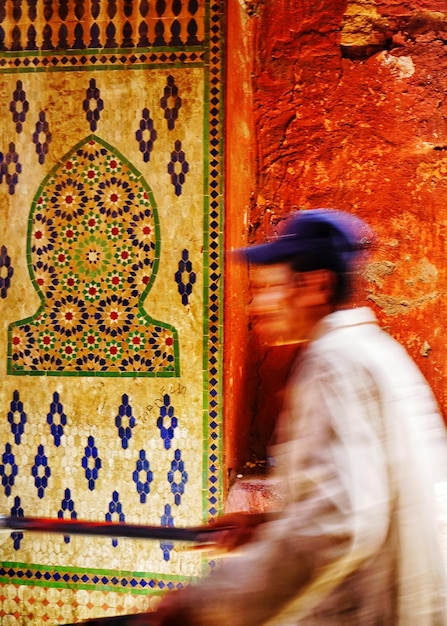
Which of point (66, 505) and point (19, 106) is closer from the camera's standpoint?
point (66, 505)

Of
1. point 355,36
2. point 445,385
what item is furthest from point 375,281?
point 355,36

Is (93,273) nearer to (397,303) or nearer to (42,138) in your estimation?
(42,138)

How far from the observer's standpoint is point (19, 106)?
13.0ft

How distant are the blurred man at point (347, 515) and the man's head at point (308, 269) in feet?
0.33

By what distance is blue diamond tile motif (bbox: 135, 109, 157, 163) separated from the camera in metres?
3.81

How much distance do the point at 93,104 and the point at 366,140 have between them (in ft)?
5.19

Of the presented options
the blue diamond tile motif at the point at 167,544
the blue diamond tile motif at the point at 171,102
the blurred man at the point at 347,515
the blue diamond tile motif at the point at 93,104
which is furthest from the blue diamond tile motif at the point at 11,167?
the blurred man at the point at 347,515

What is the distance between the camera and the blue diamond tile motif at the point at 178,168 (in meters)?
3.77

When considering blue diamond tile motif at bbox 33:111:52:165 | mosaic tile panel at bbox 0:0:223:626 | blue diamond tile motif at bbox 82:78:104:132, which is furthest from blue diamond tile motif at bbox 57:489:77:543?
blue diamond tile motif at bbox 82:78:104:132

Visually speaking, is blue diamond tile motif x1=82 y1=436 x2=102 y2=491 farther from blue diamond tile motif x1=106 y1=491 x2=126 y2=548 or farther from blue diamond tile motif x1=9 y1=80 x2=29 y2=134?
Answer: blue diamond tile motif x1=9 y1=80 x2=29 y2=134

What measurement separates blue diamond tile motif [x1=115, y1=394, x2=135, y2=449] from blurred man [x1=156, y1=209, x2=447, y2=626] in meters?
2.35

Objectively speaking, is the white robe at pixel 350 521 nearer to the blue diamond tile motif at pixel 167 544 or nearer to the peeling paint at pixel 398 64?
the blue diamond tile motif at pixel 167 544

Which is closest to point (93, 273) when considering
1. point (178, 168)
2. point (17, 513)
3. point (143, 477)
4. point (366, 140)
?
point (178, 168)

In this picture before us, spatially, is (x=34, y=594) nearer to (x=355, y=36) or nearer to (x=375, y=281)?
(x=375, y=281)
